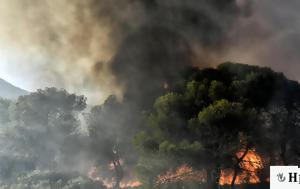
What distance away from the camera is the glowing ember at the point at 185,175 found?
30703 mm

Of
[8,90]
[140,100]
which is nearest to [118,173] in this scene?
[140,100]

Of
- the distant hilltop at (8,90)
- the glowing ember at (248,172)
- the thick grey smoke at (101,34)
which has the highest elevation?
the distant hilltop at (8,90)

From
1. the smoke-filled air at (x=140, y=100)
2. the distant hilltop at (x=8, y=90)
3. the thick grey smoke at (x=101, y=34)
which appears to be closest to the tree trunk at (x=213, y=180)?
the smoke-filled air at (x=140, y=100)

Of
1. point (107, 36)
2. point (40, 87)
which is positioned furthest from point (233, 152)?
point (40, 87)

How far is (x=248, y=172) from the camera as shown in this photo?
99.6ft

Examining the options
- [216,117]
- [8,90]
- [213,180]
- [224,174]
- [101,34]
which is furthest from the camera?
[8,90]

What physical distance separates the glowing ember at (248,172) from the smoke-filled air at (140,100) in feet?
0.40

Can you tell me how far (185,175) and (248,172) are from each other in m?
4.11

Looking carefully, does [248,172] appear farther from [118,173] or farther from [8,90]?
[8,90]

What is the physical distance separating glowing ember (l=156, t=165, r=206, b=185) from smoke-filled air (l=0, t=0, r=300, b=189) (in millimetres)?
82

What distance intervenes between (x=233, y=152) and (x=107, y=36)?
48.2 ft

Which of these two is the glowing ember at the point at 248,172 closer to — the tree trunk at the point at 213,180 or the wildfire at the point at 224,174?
the wildfire at the point at 224,174

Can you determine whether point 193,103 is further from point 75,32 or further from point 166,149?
point 75,32

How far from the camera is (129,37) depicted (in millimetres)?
37250
